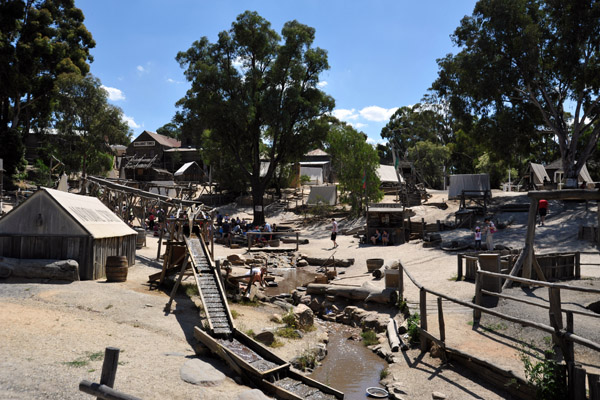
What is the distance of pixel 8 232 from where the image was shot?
1455cm

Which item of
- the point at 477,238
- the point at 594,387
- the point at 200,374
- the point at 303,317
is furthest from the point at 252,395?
the point at 477,238

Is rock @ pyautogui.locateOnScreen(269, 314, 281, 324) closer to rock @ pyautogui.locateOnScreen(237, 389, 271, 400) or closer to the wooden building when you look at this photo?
rock @ pyautogui.locateOnScreen(237, 389, 271, 400)

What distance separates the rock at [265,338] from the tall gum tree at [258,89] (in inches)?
887

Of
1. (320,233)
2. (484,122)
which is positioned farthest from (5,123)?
(484,122)

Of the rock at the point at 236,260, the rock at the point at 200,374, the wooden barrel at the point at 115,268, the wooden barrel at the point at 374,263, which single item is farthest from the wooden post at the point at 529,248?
the rock at the point at 236,260

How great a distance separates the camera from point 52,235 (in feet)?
47.4

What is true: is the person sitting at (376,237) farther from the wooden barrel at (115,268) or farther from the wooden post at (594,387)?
the wooden post at (594,387)

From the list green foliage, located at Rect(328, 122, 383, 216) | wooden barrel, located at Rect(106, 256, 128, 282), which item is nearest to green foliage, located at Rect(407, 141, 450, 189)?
green foliage, located at Rect(328, 122, 383, 216)

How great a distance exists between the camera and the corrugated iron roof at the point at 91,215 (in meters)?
14.9

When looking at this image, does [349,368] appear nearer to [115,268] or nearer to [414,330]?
[414,330]

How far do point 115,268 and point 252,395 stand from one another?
9.08 meters

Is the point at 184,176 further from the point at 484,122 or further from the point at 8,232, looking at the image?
the point at 8,232

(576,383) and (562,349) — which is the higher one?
(562,349)

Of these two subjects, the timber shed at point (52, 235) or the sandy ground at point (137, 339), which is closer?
the sandy ground at point (137, 339)
